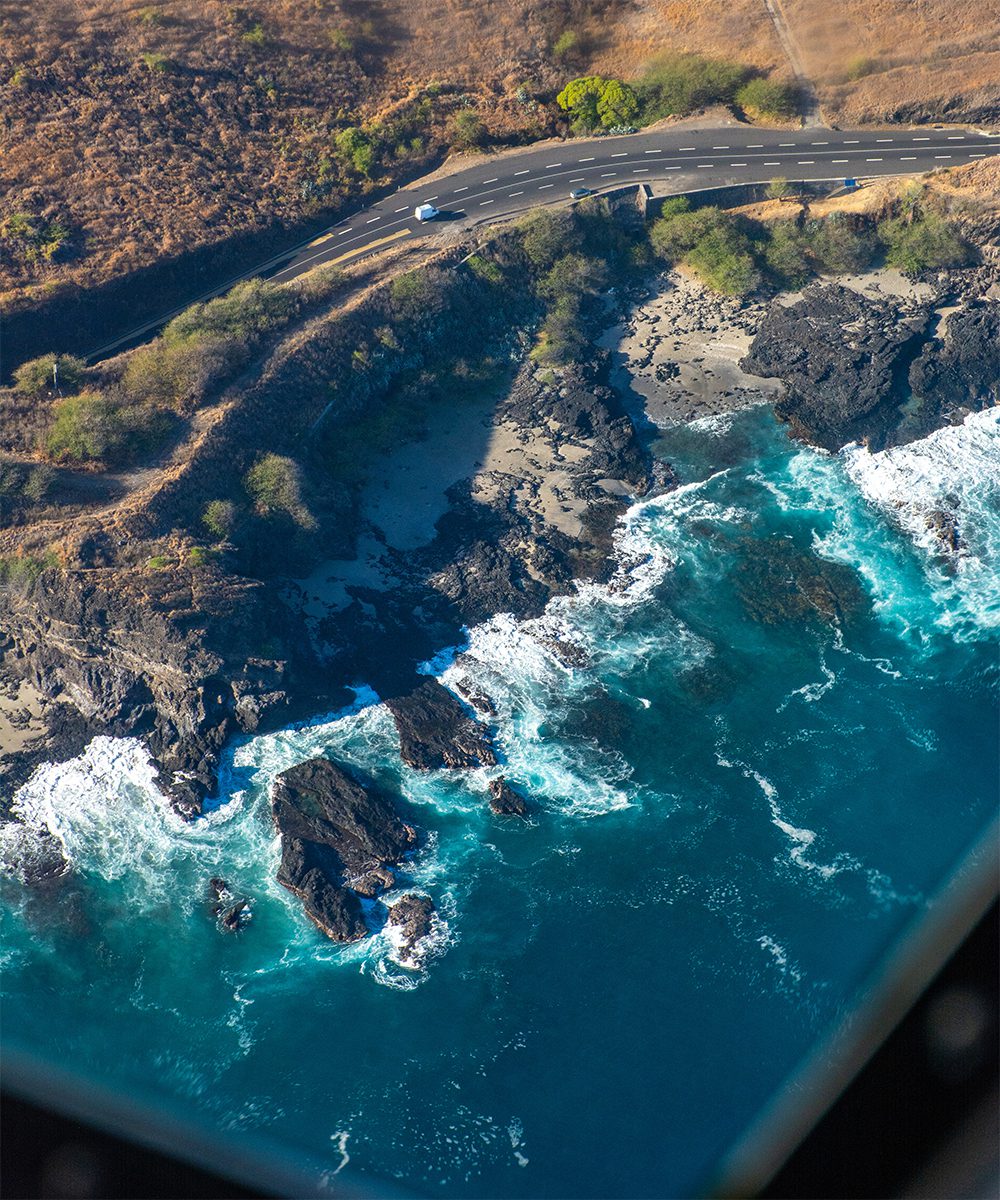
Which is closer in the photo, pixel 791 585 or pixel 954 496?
pixel 791 585

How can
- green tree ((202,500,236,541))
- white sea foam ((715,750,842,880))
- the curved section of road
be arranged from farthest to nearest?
the curved section of road, green tree ((202,500,236,541)), white sea foam ((715,750,842,880))

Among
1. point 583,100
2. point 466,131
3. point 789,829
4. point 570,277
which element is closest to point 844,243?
point 570,277

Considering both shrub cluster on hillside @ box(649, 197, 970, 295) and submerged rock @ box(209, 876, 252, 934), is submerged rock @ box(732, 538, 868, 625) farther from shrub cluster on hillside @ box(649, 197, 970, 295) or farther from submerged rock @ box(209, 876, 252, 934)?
submerged rock @ box(209, 876, 252, 934)

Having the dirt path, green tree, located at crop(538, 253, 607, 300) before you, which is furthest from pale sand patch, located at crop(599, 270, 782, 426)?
the dirt path

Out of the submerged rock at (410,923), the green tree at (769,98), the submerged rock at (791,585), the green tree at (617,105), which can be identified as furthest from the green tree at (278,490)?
the green tree at (769,98)

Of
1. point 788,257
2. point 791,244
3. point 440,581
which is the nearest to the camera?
point 440,581

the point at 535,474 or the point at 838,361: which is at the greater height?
the point at 838,361

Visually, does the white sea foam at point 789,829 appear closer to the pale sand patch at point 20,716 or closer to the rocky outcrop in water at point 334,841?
the rocky outcrop in water at point 334,841

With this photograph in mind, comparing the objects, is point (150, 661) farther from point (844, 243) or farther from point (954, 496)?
point (844, 243)
